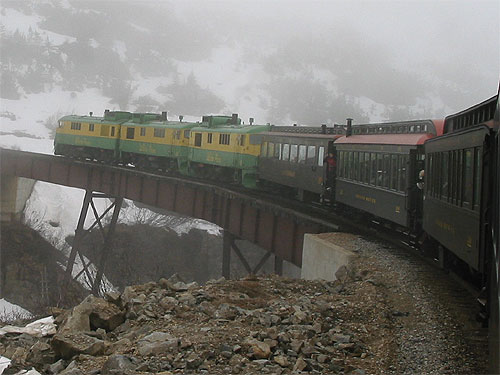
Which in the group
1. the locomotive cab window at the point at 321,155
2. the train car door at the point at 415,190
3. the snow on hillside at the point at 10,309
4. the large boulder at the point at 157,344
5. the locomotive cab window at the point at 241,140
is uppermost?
the locomotive cab window at the point at 241,140

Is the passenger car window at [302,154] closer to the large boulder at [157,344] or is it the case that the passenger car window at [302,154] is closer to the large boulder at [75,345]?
the large boulder at [75,345]

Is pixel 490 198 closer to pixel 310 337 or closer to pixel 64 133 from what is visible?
pixel 310 337

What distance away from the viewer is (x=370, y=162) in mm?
16578

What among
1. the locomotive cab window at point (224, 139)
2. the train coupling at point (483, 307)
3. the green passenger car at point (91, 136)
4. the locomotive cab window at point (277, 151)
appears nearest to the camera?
the train coupling at point (483, 307)

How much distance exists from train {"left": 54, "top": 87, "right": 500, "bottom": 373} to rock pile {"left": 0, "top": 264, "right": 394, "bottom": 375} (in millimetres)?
1467

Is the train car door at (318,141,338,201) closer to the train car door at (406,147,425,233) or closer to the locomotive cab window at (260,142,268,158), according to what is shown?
the locomotive cab window at (260,142,268,158)

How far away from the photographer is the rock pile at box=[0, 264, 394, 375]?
7.21m

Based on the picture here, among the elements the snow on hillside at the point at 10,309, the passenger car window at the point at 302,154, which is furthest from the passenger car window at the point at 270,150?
the snow on hillside at the point at 10,309

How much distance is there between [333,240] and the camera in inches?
587

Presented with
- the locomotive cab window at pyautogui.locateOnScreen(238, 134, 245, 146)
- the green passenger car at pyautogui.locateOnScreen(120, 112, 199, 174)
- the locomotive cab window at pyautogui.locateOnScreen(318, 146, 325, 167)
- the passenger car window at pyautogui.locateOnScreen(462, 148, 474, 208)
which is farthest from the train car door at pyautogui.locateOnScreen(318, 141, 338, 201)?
the green passenger car at pyautogui.locateOnScreen(120, 112, 199, 174)

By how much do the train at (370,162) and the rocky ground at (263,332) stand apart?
0.78 m

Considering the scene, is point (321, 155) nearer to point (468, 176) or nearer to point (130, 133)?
point (468, 176)

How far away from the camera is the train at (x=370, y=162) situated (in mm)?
7633

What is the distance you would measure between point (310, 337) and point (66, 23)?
8217 centimetres
